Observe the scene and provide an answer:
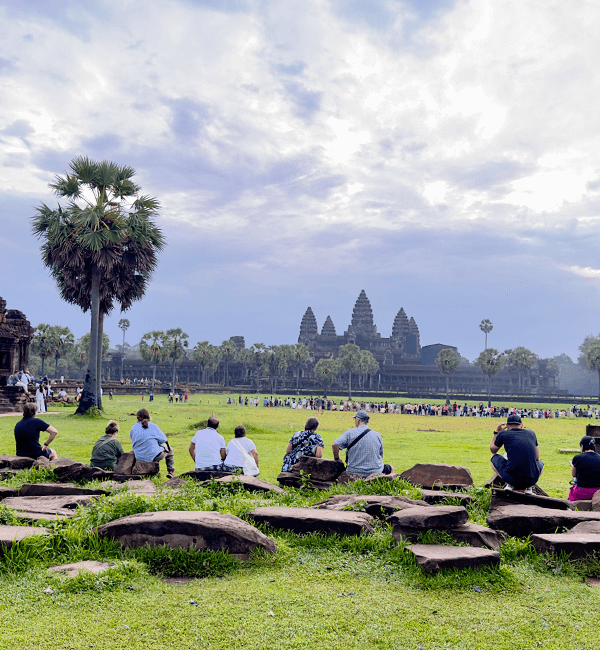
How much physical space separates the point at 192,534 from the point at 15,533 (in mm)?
1572

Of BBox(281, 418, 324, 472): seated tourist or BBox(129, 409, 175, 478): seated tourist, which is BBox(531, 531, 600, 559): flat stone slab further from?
BBox(129, 409, 175, 478): seated tourist

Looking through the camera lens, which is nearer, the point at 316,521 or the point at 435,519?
the point at 435,519

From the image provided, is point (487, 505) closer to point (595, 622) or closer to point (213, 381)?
point (595, 622)

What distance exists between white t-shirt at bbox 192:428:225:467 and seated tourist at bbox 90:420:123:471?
1.45m

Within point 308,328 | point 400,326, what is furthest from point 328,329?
point 400,326

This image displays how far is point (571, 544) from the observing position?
16.8 feet

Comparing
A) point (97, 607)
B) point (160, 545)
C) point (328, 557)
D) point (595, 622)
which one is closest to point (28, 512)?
point (160, 545)

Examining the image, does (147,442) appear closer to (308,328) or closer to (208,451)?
(208,451)

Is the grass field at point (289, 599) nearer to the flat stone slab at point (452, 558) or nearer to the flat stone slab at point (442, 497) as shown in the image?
the flat stone slab at point (452, 558)

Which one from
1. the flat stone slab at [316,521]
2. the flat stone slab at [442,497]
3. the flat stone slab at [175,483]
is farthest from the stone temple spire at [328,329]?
the flat stone slab at [316,521]

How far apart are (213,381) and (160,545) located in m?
117

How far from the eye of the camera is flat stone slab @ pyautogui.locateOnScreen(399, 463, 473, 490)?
8773mm

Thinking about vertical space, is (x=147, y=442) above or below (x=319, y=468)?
above

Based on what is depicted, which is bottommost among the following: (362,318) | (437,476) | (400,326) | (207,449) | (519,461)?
(437,476)
